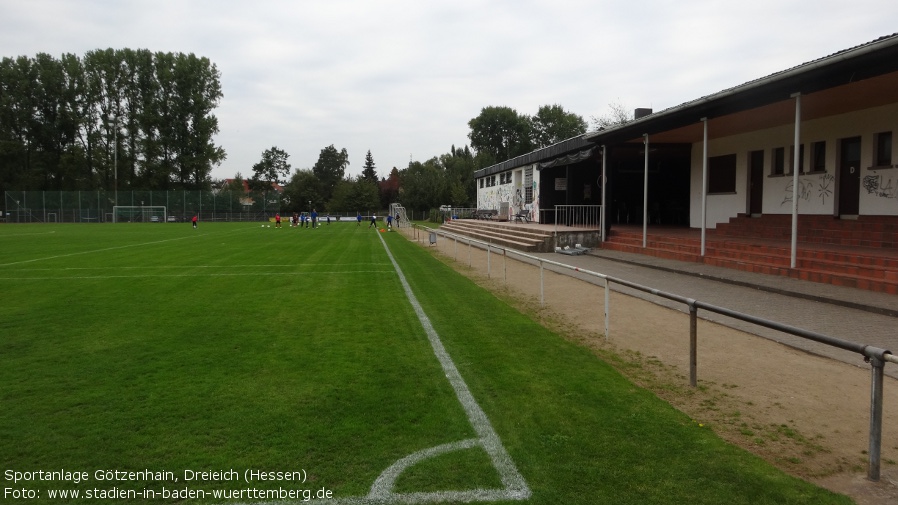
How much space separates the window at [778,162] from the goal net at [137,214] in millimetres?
67340

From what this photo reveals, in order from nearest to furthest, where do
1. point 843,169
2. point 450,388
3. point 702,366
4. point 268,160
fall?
point 450,388 → point 702,366 → point 843,169 → point 268,160

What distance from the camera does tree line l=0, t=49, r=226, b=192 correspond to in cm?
7206

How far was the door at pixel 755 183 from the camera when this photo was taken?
17953 millimetres

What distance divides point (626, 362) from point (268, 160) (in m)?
106

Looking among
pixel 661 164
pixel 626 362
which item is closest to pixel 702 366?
pixel 626 362

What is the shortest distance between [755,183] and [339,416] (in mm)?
17893

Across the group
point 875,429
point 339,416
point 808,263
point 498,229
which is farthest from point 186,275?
point 498,229

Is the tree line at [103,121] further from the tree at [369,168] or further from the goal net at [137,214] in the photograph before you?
the tree at [369,168]

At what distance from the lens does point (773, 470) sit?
359cm

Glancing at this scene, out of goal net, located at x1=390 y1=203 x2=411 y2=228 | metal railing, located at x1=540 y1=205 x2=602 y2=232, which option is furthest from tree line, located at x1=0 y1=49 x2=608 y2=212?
metal railing, located at x1=540 y1=205 x2=602 y2=232

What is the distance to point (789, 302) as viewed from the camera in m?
9.91

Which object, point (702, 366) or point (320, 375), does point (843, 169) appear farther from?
point (320, 375)

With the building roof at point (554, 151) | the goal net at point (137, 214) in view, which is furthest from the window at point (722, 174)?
the goal net at point (137, 214)

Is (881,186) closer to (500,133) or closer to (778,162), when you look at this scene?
(778,162)
